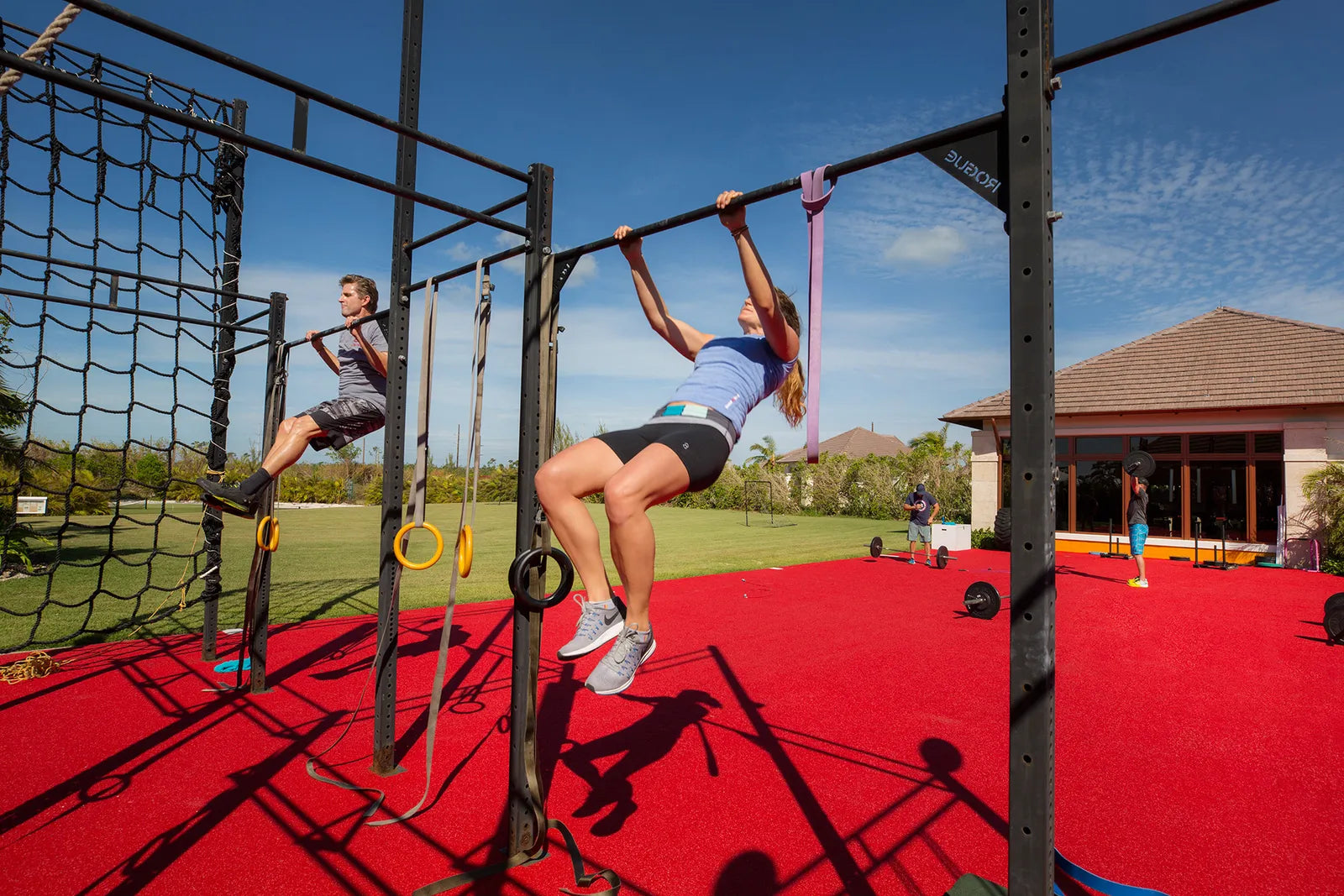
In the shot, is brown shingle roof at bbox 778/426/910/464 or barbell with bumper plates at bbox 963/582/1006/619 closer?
barbell with bumper plates at bbox 963/582/1006/619

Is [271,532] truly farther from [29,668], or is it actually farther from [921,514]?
[921,514]

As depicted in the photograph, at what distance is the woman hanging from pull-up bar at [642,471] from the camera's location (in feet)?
6.98

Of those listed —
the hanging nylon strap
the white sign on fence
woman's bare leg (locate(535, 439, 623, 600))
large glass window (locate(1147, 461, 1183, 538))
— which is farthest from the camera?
large glass window (locate(1147, 461, 1183, 538))

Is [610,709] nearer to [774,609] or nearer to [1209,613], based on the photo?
[774,609]

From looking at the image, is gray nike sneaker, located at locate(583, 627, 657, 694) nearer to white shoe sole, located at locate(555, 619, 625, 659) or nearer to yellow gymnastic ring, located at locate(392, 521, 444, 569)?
white shoe sole, located at locate(555, 619, 625, 659)

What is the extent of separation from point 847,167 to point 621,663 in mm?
1642

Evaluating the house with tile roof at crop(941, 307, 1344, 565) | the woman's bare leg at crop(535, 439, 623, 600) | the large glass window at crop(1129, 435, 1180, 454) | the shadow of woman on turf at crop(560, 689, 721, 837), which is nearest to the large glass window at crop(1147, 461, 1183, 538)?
the house with tile roof at crop(941, 307, 1344, 565)

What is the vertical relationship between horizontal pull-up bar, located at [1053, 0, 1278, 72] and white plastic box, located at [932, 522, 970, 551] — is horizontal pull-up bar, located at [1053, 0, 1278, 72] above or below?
above

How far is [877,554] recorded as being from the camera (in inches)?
504

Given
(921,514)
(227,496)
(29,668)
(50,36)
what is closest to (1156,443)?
(921,514)

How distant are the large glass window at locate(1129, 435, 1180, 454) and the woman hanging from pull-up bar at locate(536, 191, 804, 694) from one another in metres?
15.1

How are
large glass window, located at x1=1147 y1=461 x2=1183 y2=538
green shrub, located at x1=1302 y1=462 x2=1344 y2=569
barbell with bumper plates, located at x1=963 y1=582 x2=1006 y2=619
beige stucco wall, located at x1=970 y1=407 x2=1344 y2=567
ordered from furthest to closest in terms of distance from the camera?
1. large glass window, located at x1=1147 y1=461 x2=1183 y2=538
2. beige stucco wall, located at x1=970 y1=407 x2=1344 y2=567
3. green shrub, located at x1=1302 y1=462 x2=1344 y2=569
4. barbell with bumper plates, located at x1=963 y1=582 x2=1006 y2=619

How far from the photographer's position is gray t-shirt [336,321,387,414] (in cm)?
402

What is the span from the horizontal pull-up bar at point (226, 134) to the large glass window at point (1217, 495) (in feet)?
49.5
